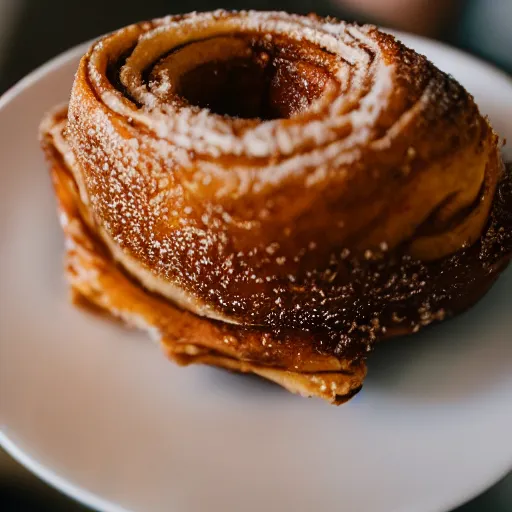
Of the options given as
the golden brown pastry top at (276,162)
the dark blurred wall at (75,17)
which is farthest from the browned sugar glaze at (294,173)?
the dark blurred wall at (75,17)

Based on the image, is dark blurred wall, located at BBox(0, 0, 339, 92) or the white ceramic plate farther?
dark blurred wall, located at BBox(0, 0, 339, 92)

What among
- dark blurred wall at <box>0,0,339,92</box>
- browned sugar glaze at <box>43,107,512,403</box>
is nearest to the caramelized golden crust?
browned sugar glaze at <box>43,107,512,403</box>

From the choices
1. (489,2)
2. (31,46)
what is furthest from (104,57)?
(489,2)

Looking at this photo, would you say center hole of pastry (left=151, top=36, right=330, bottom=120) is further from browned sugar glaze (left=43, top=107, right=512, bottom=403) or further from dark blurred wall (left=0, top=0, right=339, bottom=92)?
dark blurred wall (left=0, top=0, right=339, bottom=92)

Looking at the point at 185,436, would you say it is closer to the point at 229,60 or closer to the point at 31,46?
the point at 229,60

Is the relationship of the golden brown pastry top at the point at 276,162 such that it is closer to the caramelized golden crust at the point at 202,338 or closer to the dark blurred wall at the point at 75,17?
the caramelized golden crust at the point at 202,338

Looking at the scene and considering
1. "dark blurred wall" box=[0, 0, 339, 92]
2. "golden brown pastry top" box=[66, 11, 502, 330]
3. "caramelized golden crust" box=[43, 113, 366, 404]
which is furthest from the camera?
"dark blurred wall" box=[0, 0, 339, 92]

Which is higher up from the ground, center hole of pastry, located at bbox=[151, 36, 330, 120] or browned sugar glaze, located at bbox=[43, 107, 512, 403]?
center hole of pastry, located at bbox=[151, 36, 330, 120]

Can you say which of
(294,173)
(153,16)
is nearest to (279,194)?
(294,173)
